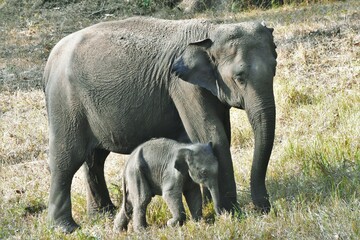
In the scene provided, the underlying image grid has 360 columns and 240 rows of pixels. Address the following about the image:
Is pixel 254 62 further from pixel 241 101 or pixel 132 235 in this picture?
pixel 132 235

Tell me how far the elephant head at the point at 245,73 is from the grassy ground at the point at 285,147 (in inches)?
23.5

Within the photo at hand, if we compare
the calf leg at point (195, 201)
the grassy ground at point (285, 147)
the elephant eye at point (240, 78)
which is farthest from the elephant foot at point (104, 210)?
the elephant eye at point (240, 78)

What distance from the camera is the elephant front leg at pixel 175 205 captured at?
7.48 meters

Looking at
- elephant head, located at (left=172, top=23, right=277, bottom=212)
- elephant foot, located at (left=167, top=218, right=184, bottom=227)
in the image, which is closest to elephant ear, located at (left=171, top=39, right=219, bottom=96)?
elephant head, located at (left=172, top=23, right=277, bottom=212)

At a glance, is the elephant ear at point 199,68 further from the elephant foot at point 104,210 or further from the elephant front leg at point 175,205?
the elephant foot at point 104,210

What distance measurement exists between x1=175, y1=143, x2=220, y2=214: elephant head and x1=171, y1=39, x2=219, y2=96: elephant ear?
581 mm

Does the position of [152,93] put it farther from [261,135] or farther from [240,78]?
[261,135]

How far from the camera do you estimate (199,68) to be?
766 cm

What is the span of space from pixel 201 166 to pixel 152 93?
107cm

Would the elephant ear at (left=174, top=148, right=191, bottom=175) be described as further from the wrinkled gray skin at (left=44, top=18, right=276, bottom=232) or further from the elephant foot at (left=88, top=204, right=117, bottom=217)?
the elephant foot at (left=88, top=204, right=117, bottom=217)

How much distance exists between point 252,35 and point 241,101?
61cm

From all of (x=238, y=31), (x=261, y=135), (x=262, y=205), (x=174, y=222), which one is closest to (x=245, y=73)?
(x=238, y=31)

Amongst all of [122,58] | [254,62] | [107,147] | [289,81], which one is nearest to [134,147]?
[107,147]

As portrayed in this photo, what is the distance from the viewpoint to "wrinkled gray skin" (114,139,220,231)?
7453 mm
